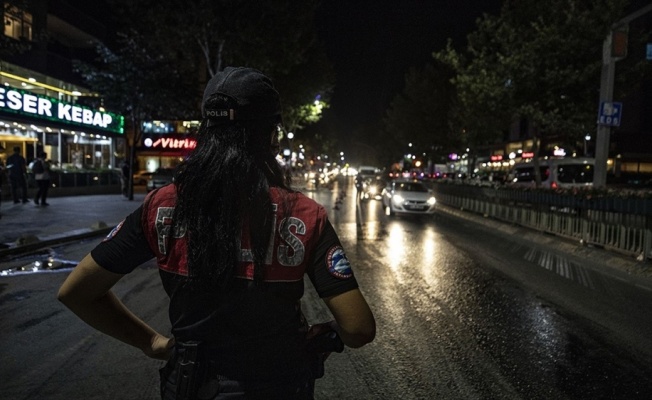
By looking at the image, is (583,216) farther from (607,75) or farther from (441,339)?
(441,339)

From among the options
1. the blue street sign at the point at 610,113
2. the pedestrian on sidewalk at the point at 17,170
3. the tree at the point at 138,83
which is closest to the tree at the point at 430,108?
the tree at the point at 138,83

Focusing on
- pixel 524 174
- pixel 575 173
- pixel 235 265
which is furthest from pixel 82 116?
pixel 235 265

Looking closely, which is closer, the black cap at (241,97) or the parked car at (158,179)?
the black cap at (241,97)

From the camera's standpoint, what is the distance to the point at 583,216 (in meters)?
12.6

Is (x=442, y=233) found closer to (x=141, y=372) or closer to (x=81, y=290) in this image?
(x=141, y=372)

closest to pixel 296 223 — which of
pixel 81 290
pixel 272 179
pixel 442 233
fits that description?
pixel 272 179

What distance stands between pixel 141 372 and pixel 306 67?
31056 millimetres

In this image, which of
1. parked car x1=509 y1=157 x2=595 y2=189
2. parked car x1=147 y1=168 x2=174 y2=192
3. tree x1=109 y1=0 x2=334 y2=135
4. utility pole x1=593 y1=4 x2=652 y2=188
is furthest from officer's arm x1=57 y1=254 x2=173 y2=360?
parked car x1=147 y1=168 x2=174 y2=192

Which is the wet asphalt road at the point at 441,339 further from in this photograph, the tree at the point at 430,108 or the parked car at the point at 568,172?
the tree at the point at 430,108

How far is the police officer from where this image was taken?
166 centimetres

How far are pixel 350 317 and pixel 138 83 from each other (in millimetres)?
24485

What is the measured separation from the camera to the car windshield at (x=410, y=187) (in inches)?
847

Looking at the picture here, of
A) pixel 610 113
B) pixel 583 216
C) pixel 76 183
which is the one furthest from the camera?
pixel 76 183

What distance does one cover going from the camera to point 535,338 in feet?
19.2
